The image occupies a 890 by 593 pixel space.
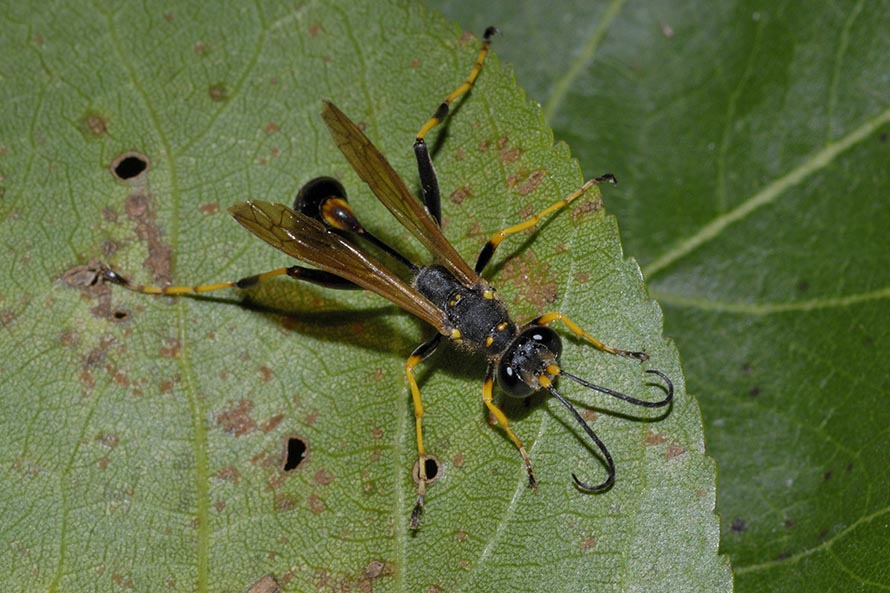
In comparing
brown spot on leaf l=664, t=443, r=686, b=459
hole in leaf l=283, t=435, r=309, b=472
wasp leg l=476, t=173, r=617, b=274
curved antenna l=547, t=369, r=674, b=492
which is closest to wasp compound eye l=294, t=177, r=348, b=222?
wasp leg l=476, t=173, r=617, b=274

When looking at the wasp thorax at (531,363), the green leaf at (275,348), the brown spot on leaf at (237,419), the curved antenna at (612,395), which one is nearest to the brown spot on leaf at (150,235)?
the green leaf at (275,348)

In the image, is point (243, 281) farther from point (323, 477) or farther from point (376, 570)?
point (376, 570)

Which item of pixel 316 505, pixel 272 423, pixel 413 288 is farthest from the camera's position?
pixel 413 288

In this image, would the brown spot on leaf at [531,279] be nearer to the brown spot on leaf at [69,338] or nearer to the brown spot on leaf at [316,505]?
the brown spot on leaf at [316,505]

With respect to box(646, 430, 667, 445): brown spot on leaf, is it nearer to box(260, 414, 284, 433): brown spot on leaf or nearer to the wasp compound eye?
box(260, 414, 284, 433): brown spot on leaf

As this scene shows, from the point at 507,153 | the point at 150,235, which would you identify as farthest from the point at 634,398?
the point at 150,235

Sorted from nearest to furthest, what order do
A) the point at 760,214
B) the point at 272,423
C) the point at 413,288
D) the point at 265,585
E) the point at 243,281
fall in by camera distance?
the point at 265,585 < the point at 272,423 < the point at 243,281 < the point at 413,288 < the point at 760,214
